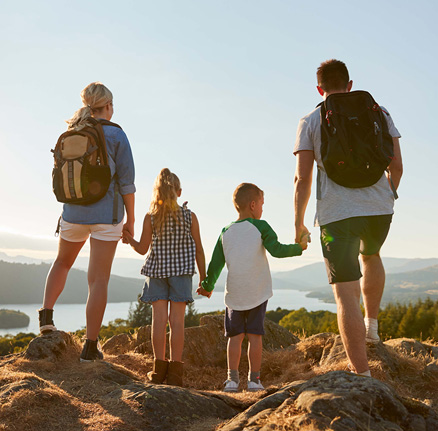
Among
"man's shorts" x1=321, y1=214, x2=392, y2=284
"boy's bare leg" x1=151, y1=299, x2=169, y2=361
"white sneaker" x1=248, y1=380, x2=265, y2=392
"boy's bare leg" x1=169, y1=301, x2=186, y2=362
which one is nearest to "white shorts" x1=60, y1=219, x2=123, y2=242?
"boy's bare leg" x1=151, y1=299, x2=169, y2=361

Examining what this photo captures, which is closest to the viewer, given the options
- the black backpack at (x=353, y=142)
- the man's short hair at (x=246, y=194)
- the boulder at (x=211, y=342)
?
the black backpack at (x=353, y=142)

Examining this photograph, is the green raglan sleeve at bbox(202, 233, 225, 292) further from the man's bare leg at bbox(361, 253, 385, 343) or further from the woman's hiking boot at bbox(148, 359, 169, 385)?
the man's bare leg at bbox(361, 253, 385, 343)

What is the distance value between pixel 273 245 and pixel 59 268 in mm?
2268

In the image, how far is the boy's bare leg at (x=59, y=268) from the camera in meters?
5.16

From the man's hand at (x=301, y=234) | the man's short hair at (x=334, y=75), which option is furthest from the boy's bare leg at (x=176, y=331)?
the man's short hair at (x=334, y=75)

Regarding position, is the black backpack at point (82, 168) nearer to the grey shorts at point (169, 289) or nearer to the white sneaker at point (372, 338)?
the grey shorts at point (169, 289)

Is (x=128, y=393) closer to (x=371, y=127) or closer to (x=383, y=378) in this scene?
(x=383, y=378)

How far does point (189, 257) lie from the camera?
519cm

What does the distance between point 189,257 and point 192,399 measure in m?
1.67

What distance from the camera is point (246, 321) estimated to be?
5023 mm

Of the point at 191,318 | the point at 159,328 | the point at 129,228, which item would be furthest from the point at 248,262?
the point at 191,318

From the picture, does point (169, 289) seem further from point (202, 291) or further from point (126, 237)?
point (126, 237)

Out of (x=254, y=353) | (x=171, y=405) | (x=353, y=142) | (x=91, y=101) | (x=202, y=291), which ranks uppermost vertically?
(x=91, y=101)

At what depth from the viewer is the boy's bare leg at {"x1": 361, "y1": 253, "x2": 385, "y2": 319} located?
4.64 metres
